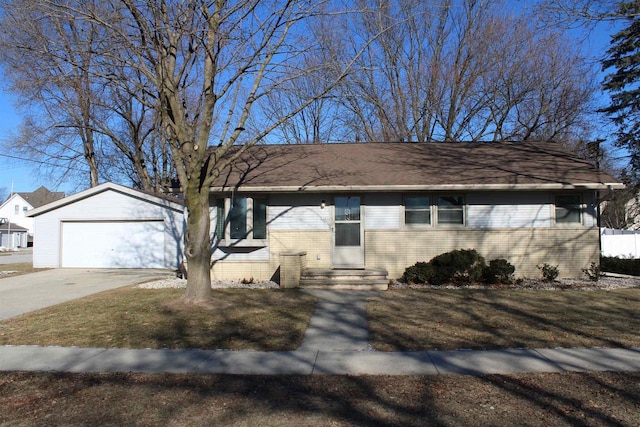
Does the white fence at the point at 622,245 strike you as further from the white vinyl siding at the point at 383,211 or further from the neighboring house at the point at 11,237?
the neighboring house at the point at 11,237

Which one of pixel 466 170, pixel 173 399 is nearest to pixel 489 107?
pixel 466 170

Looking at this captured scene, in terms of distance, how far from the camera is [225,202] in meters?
13.2

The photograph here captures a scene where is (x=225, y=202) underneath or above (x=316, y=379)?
above

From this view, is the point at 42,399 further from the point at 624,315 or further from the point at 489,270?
the point at 489,270

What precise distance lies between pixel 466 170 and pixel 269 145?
22.9 feet

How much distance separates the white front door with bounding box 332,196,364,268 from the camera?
13.3m

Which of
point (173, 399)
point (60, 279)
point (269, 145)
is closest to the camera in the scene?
point (173, 399)

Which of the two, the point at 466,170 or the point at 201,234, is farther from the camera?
the point at 466,170

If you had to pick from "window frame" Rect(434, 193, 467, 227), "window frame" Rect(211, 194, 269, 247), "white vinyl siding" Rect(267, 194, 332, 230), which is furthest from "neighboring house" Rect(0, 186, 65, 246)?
"window frame" Rect(434, 193, 467, 227)

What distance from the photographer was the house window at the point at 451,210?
1325 cm

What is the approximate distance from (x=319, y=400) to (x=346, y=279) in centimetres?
746

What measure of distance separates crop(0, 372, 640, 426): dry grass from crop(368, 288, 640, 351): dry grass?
1.49 m

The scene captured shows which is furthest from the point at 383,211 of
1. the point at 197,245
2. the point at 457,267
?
the point at 197,245

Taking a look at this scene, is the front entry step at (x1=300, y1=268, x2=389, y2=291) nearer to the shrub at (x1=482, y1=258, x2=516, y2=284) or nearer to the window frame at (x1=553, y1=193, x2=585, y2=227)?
the shrub at (x1=482, y1=258, x2=516, y2=284)
